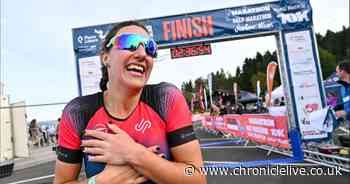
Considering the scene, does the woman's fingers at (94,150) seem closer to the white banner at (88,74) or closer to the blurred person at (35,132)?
the white banner at (88,74)

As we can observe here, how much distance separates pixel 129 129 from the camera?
1.32 metres

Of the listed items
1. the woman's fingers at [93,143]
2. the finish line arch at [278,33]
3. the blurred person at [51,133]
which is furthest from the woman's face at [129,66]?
the blurred person at [51,133]

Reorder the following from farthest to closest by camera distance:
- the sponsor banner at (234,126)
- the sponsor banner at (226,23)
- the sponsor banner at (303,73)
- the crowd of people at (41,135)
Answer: the crowd of people at (41,135) < the sponsor banner at (234,126) < the sponsor banner at (226,23) < the sponsor banner at (303,73)

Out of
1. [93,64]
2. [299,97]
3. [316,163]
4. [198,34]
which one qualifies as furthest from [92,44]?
[316,163]

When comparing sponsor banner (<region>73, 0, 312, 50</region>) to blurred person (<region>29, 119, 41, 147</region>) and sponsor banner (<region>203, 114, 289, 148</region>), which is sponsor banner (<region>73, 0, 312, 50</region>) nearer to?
sponsor banner (<region>203, 114, 289, 148</region>)

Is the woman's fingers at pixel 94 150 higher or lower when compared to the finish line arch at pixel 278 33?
lower

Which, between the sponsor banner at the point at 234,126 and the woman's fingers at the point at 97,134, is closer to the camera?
the woman's fingers at the point at 97,134

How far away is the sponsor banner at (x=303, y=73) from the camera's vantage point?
8.84m

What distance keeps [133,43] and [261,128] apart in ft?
29.0

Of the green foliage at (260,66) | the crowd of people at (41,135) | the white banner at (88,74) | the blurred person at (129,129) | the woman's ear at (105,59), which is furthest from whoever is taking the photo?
the green foliage at (260,66)

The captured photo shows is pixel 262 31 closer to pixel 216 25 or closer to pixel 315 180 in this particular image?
pixel 216 25

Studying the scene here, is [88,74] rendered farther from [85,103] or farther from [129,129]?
[129,129]

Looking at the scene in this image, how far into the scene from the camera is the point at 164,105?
4.54 ft

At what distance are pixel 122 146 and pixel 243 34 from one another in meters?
8.35
